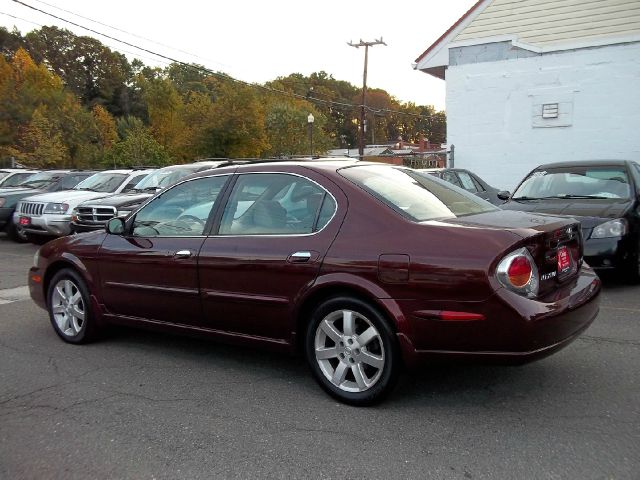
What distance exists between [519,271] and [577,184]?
17.5ft

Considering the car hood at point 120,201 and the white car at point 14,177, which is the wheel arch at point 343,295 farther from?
the white car at point 14,177

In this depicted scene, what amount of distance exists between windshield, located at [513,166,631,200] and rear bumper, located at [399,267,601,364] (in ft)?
15.6

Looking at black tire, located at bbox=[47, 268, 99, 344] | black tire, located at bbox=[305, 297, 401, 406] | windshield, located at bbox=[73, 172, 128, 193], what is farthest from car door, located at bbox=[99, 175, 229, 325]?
windshield, located at bbox=[73, 172, 128, 193]

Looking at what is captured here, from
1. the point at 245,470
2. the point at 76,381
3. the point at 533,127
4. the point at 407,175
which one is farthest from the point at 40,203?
the point at 533,127

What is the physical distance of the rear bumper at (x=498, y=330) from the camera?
3.24 meters

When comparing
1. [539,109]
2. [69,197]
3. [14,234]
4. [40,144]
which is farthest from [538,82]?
[40,144]

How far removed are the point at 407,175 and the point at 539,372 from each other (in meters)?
1.73

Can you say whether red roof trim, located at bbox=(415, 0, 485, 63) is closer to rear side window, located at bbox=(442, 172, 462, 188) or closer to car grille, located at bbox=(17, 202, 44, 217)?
rear side window, located at bbox=(442, 172, 462, 188)

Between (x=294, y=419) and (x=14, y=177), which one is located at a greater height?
(x=14, y=177)

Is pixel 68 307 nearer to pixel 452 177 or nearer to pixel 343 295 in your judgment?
pixel 343 295

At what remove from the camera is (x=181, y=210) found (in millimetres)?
4707

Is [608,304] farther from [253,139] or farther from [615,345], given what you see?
[253,139]

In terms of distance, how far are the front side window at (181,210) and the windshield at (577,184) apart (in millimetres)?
5103

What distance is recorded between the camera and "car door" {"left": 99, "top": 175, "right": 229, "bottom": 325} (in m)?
4.41
